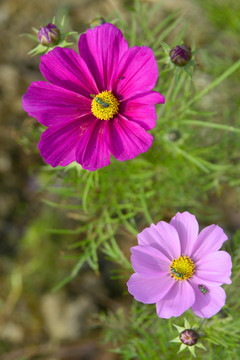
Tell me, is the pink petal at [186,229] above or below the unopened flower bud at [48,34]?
below

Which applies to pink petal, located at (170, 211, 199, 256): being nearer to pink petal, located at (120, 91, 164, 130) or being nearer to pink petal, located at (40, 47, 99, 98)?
pink petal, located at (120, 91, 164, 130)

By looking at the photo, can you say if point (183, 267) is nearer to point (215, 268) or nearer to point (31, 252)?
point (215, 268)

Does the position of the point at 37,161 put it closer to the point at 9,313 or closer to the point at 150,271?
the point at 9,313

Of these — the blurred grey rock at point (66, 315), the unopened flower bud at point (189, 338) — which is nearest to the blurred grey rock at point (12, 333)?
the blurred grey rock at point (66, 315)

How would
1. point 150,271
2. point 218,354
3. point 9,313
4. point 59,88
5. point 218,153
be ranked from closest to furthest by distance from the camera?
point 150,271, point 59,88, point 218,354, point 218,153, point 9,313

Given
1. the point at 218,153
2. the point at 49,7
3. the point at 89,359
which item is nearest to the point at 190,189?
the point at 218,153

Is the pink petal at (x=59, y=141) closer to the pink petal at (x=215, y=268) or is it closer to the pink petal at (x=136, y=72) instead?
the pink petal at (x=136, y=72)

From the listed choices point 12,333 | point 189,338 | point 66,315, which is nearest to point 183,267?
point 189,338
